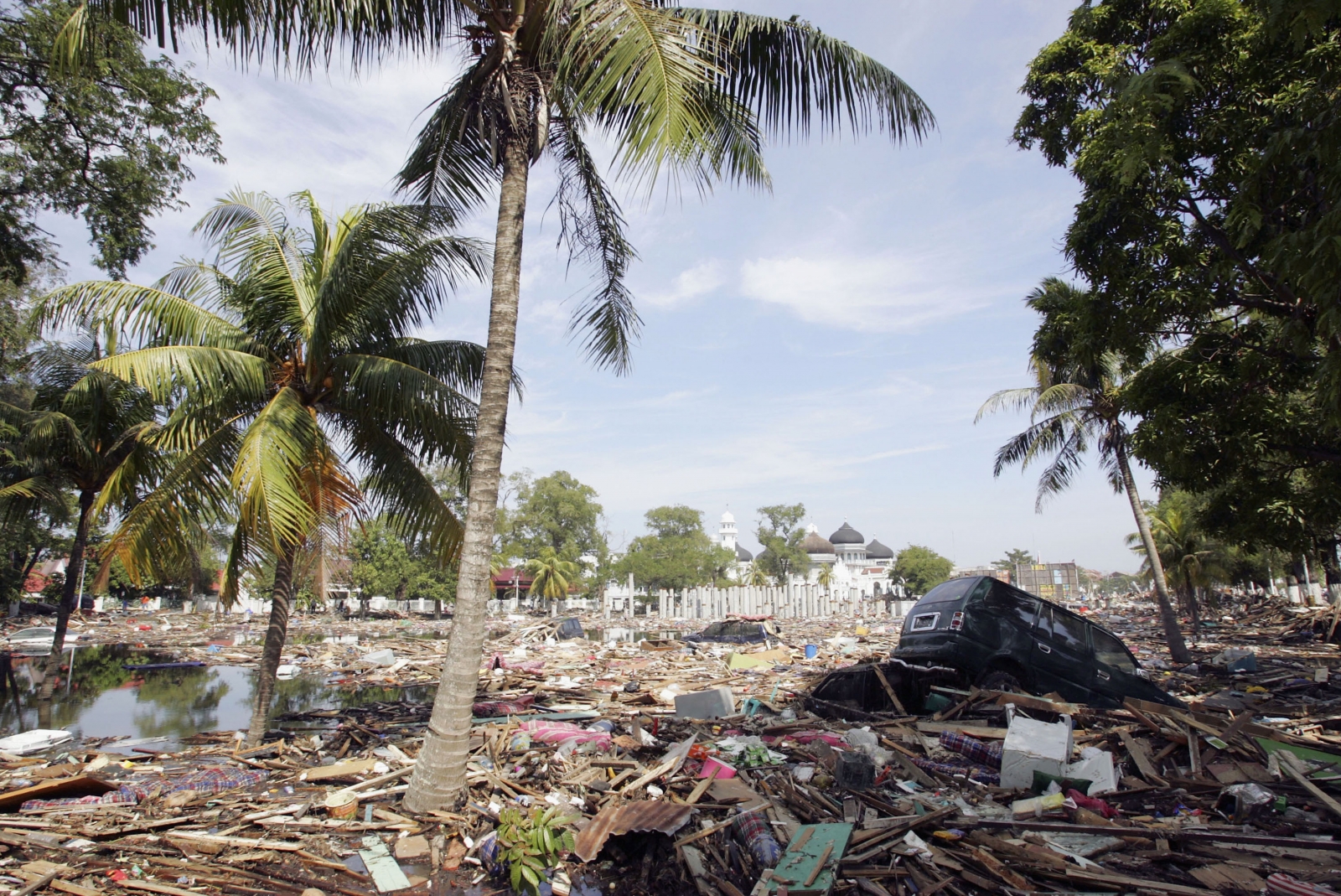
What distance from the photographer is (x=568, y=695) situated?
13.6 meters

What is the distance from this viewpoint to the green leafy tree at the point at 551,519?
65.9 m

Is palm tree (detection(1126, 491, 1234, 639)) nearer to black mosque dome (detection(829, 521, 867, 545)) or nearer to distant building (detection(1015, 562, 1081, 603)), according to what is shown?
distant building (detection(1015, 562, 1081, 603))

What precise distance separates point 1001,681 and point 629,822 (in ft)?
18.9

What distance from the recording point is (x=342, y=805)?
621 centimetres

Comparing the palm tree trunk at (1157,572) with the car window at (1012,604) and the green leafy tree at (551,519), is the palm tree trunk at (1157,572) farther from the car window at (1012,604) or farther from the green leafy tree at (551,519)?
the green leafy tree at (551,519)

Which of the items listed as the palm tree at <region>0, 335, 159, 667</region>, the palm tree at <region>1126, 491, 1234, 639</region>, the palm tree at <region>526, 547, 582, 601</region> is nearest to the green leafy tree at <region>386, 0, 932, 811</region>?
the palm tree at <region>0, 335, 159, 667</region>

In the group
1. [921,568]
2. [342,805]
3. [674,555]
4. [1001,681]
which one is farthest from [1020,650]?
[921,568]

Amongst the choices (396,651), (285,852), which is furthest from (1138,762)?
(396,651)

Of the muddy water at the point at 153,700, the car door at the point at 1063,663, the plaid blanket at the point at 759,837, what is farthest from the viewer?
the muddy water at the point at 153,700

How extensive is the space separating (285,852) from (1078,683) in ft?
28.7

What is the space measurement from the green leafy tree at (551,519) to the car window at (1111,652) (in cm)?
5735

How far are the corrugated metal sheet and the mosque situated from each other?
75366 millimetres

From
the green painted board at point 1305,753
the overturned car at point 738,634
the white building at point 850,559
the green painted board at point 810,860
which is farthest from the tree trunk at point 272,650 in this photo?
the white building at point 850,559

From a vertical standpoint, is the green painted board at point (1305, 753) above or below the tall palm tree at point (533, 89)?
below
